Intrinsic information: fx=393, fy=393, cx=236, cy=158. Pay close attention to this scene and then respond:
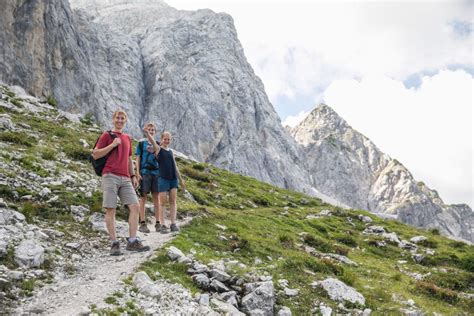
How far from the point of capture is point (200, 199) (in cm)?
2608

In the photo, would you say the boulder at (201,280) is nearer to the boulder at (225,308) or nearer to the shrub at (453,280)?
the boulder at (225,308)

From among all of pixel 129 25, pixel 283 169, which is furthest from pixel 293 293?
pixel 129 25

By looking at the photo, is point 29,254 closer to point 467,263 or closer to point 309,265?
point 309,265

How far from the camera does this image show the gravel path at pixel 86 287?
7.88m

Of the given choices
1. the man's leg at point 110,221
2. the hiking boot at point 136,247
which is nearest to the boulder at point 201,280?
the hiking boot at point 136,247

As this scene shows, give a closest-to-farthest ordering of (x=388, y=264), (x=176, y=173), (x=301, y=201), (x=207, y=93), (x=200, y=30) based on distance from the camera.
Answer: (x=176, y=173), (x=388, y=264), (x=301, y=201), (x=207, y=93), (x=200, y=30)

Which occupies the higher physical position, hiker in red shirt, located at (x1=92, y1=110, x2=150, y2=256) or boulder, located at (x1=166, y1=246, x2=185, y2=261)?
hiker in red shirt, located at (x1=92, y1=110, x2=150, y2=256)

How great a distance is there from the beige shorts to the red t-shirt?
0.16 meters

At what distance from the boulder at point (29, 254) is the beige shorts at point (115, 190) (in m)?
2.23

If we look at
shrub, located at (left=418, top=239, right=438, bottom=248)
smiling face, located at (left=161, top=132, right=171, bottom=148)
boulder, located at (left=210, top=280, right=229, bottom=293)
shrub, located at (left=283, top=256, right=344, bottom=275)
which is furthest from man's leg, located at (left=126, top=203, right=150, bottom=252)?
shrub, located at (left=418, top=239, right=438, bottom=248)

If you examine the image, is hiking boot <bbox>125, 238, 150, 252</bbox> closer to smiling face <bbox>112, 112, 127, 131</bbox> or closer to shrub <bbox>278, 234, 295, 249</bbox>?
smiling face <bbox>112, 112, 127, 131</bbox>

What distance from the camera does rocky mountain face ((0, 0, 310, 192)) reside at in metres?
90.5

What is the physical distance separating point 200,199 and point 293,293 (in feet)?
50.1

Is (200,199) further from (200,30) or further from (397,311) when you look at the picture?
(200,30)
